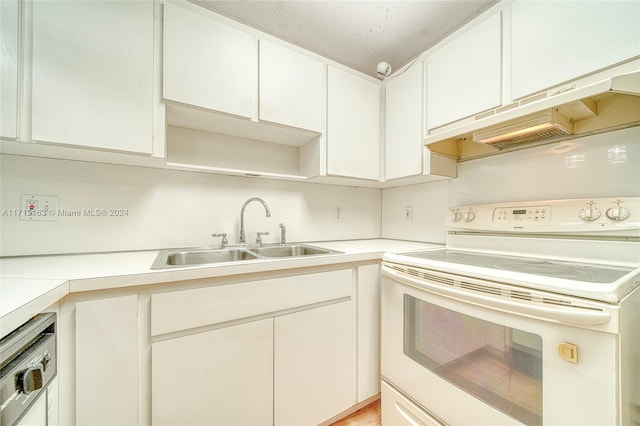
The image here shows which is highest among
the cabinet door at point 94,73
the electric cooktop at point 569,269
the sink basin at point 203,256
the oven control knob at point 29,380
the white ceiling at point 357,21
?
the white ceiling at point 357,21

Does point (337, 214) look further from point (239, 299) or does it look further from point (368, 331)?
point (239, 299)

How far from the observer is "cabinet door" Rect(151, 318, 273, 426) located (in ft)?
2.95

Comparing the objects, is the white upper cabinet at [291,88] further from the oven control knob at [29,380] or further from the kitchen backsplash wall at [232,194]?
the oven control knob at [29,380]

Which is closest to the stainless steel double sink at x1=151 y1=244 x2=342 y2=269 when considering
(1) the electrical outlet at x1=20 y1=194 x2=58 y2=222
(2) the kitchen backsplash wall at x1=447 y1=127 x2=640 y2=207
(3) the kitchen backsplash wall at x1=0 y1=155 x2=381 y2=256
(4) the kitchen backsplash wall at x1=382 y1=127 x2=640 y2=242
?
(3) the kitchen backsplash wall at x1=0 y1=155 x2=381 y2=256

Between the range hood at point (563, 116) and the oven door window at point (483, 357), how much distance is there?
0.81m

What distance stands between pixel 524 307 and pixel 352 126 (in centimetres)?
135

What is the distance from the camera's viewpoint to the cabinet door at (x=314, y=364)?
1130 millimetres

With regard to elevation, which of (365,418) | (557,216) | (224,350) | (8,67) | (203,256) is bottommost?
(365,418)

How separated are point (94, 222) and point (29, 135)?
475 mm

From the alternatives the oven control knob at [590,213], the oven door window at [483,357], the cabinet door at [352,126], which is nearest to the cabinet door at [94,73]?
the cabinet door at [352,126]

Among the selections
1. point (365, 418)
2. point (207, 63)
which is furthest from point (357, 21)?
point (365, 418)

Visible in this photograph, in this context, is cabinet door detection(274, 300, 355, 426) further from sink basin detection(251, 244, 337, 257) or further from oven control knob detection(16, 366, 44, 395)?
oven control knob detection(16, 366, 44, 395)

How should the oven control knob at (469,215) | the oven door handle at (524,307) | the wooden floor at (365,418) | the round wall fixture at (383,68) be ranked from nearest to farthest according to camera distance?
the oven door handle at (524,307), the wooden floor at (365,418), the oven control knob at (469,215), the round wall fixture at (383,68)

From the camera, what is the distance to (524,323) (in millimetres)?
765
